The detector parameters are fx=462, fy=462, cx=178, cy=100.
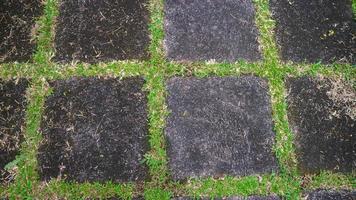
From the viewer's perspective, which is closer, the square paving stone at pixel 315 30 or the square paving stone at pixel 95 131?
the square paving stone at pixel 95 131

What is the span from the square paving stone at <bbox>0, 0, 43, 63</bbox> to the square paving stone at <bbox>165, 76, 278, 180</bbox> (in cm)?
95

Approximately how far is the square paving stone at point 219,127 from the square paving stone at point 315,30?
369 mm

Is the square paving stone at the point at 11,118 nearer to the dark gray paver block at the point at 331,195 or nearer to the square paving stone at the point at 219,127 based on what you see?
the square paving stone at the point at 219,127

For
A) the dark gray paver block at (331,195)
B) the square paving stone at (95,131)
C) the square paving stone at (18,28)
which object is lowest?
the dark gray paver block at (331,195)

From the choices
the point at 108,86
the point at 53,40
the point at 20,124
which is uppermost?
the point at 53,40

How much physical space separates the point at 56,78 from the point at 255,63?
125 cm

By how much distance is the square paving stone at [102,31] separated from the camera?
2922 mm

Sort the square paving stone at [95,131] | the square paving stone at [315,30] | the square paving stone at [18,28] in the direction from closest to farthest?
the square paving stone at [95,131] → the square paving stone at [18,28] → the square paving stone at [315,30]

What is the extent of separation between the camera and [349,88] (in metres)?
2.92

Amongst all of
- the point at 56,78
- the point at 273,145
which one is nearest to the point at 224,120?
the point at 273,145

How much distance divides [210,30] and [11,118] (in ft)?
4.46

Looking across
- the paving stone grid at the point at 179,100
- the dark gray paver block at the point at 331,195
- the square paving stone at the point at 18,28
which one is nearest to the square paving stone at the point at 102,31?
the paving stone grid at the point at 179,100

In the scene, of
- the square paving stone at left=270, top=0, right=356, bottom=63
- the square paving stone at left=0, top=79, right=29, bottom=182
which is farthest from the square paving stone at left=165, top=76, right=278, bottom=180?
the square paving stone at left=0, top=79, right=29, bottom=182

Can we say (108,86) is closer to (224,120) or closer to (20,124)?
(20,124)
